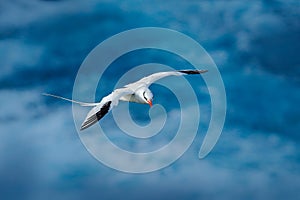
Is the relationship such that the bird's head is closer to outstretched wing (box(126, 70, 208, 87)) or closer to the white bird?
the white bird

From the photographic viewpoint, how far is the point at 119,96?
7494 centimetres

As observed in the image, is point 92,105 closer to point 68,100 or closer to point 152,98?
point 68,100

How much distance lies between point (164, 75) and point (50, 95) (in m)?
22.8

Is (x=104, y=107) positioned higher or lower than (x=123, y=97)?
lower

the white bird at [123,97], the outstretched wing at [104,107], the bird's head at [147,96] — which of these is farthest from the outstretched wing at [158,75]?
the outstretched wing at [104,107]

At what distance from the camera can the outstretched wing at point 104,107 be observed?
223 feet

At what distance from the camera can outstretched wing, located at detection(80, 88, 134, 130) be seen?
67.9 meters

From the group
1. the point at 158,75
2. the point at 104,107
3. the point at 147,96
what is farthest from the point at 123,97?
the point at 158,75

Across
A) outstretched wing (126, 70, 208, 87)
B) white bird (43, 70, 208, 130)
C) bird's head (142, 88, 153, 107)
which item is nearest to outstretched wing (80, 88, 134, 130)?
white bird (43, 70, 208, 130)

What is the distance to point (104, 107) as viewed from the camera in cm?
7075

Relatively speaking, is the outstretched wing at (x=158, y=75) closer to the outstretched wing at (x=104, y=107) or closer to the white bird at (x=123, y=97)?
the white bird at (x=123, y=97)

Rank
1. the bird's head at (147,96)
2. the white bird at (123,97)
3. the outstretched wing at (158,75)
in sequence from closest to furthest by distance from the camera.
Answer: the white bird at (123,97) → the bird's head at (147,96) → the outstretched wing at (158,75)

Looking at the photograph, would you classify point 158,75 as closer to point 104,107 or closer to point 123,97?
point 123,97

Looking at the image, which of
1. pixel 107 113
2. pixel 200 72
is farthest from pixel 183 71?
pixel 107 113
